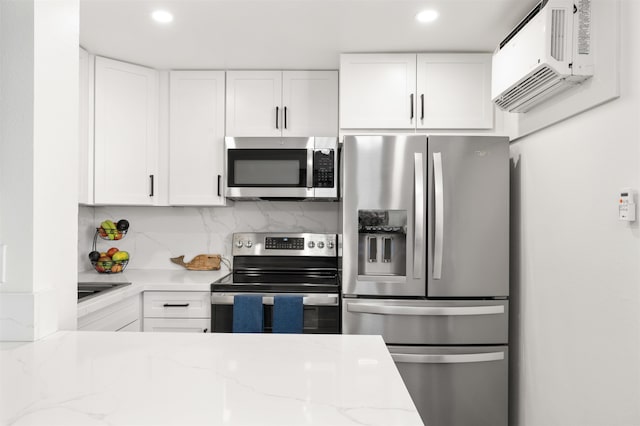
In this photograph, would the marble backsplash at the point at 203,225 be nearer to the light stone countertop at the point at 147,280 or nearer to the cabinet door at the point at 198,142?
the light stone countertop at the point at 147,280

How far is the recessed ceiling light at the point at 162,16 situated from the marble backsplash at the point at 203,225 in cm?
133

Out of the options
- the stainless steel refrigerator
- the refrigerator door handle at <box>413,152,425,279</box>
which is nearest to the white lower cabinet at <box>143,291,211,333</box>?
the stainless steel refrigerator

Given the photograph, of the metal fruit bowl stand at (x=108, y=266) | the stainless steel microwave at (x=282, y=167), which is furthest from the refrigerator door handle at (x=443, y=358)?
the metal fruit bowl stand at (x=108, y=266)

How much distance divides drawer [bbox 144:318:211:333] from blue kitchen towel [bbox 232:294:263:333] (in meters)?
0.23

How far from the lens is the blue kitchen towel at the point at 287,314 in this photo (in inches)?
90.4

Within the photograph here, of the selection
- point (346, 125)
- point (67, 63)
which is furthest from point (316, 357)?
point (346, 125)

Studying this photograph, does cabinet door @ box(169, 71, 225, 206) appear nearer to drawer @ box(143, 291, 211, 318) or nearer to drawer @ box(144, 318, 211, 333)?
drawer @ box(143, 291, 211, 318)

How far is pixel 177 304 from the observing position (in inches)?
96.7

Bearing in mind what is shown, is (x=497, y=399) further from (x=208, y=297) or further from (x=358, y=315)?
(x=208, y=297)

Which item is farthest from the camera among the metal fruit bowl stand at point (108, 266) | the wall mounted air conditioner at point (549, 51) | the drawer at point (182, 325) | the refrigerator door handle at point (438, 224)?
the metal fruit bowl stand at point (108, 266)

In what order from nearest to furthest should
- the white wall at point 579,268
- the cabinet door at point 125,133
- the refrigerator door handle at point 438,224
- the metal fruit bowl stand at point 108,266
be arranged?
the white wall at point 579,268 → the refrigerator door handle at point 438,224 → the cabinet door at point 125,133 → the metal fruit bowl stand at point 108,266

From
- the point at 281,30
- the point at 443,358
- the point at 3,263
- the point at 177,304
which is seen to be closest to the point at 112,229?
the point at 177,304

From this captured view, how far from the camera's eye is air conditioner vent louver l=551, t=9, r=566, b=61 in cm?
161

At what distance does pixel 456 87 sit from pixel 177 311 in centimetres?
213
